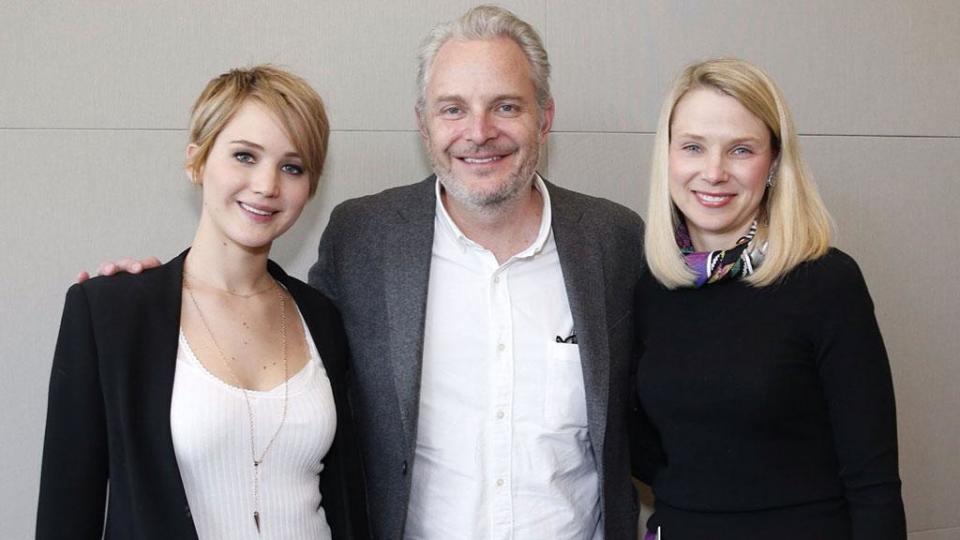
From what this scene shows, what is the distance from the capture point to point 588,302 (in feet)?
7.11

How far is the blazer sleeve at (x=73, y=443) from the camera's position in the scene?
1.69 metres

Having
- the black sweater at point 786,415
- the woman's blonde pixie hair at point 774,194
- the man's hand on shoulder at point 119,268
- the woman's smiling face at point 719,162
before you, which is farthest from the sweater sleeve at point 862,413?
the man's hand on shoulder at point 119,268

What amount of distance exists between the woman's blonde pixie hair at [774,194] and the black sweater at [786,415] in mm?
42

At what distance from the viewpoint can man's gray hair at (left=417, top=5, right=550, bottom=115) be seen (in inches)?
86.2

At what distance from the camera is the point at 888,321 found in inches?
119

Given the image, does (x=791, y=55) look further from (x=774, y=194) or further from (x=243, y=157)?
(x=243, y=157)

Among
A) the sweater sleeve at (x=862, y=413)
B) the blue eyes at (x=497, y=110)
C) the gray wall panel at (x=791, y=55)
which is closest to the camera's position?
the sweater sleeve at (x=862, y=413)

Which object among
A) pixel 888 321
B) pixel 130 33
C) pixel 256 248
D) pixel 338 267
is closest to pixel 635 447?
→ pixel 338 267

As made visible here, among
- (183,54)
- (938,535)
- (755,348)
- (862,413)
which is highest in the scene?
(183,54)

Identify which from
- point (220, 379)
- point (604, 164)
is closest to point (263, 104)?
point (220, 379)

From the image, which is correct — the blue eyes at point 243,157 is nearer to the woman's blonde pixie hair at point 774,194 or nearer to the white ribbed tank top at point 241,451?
the white ribbed tank top at point 241,451

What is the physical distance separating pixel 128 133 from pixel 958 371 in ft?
8.64

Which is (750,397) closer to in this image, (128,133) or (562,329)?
(562,329)

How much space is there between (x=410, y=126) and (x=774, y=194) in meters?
1.04
